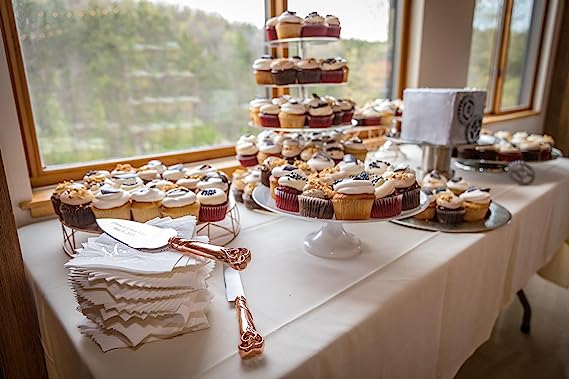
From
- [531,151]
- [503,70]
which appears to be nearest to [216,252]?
[531,151]

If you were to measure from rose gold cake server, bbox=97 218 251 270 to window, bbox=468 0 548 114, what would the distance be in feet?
9.31

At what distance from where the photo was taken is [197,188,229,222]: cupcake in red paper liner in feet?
3.02

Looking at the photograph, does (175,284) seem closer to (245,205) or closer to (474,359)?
(245,205)

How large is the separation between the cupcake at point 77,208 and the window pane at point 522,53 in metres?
3.48

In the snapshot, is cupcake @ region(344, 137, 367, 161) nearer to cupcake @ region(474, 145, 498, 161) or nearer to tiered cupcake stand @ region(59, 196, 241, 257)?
tiered cupcake stand @ region(59, 196, 241, 257)

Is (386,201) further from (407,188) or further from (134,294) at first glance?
(134,294)

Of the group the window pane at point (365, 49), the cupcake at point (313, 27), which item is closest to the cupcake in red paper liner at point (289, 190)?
the cupcake at point (313, 27)

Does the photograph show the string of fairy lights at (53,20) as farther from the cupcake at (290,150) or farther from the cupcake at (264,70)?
the cupcake at (290,150)

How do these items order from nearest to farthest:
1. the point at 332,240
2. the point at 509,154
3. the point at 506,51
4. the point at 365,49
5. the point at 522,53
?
the point at 332,240 → the point at 509,154 → the point at 365,49 → the point at 506,51 → the point at 522,53

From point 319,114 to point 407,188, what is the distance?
46 centimetres

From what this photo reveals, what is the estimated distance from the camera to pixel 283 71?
4.13 ft

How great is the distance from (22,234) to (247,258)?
77cm

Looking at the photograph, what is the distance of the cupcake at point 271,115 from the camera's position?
1282 millimetres

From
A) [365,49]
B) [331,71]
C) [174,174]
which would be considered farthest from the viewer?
[365,49]
